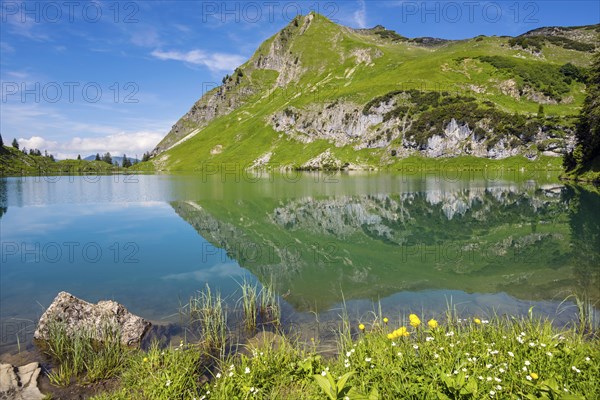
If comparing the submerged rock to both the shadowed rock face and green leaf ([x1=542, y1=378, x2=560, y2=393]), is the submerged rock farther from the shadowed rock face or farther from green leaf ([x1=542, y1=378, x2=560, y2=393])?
green leaf ([x1=542, y1=378, x2=560, y2=393])

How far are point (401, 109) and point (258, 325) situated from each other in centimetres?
18900

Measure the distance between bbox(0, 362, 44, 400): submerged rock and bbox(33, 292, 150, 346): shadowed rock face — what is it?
6.83 feet

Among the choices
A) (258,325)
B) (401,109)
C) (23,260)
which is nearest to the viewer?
(258,325)

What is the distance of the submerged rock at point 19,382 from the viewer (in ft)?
31.5

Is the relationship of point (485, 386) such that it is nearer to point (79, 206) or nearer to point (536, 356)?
→ point (536, 356)

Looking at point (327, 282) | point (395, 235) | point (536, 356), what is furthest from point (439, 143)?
point (536, 356)

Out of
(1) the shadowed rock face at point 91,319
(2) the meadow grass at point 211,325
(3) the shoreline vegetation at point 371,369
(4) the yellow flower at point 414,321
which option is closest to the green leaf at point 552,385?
(3) the shoreline vegetation at point 371,369

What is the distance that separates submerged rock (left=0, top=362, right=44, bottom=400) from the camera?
9.60m

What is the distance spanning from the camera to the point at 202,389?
27.5 feet

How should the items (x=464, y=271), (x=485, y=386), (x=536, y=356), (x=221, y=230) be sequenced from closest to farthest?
(x=485, y=386) → (x=536, y=356) → (x=464, y=271) → (x=221, y=230)

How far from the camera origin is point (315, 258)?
26.7 metres

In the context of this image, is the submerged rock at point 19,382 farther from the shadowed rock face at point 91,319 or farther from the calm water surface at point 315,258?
the calm water surface at point 315,258

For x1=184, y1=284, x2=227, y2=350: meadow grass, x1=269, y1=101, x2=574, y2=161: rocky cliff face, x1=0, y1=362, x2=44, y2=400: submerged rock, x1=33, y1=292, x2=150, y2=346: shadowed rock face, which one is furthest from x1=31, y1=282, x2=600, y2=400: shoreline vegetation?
x1=269, y1=101, x2=574, y2=161: rocky cliff face

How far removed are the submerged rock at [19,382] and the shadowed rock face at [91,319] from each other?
6.83ft
